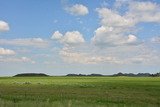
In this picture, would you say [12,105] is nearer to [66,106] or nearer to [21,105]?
[21,105]

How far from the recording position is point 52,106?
1967 cm

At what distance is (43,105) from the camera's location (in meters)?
20.0

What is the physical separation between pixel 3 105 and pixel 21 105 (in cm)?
107

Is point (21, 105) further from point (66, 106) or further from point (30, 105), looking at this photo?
point (66, 106)

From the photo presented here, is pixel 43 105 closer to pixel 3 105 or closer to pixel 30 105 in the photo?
pixel 30 105

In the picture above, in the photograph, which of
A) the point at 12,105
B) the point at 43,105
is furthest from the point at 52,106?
the point at 12,105

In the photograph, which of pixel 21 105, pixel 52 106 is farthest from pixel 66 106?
pixel 21 105

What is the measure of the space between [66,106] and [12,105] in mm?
2762

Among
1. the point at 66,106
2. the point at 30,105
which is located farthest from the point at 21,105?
the point at 66,106

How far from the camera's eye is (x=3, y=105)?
1923 cm

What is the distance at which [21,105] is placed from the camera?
65.4 ft

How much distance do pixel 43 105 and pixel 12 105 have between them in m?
1.60

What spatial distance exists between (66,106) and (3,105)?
3.19 m

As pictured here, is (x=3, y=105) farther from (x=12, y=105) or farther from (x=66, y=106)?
(x=66, y=106)
